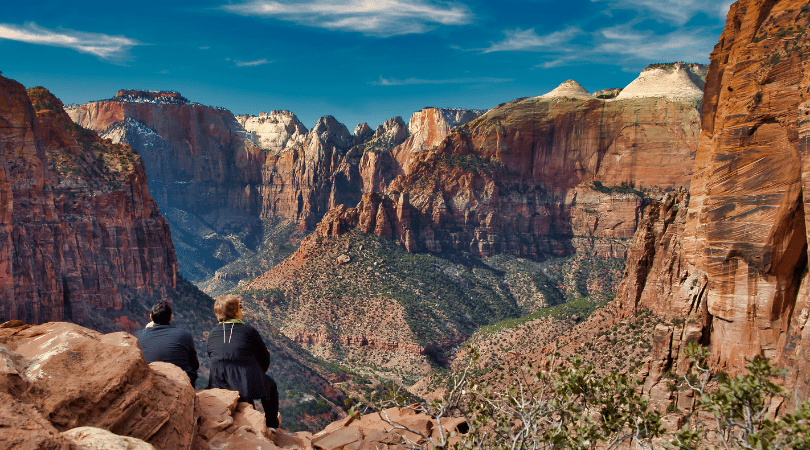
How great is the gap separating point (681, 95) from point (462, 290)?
7007 cm

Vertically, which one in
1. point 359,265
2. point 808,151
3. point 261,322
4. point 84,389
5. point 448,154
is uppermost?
point 448,154

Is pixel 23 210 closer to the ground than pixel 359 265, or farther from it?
farther from it

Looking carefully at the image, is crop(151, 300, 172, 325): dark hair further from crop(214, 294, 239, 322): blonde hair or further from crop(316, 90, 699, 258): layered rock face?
crop(316, 90, 699, 258): layered rock face

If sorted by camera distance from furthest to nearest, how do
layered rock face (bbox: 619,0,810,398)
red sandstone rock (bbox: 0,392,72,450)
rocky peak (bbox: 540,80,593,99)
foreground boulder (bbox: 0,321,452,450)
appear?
rocky peak (bbox: 540,80,593,99), layered rock face (bbox: 619,0,810,398), foreground boulder (bbox: 0,321,452,450), red sandstone rock (bbox: 0,392,72,450)

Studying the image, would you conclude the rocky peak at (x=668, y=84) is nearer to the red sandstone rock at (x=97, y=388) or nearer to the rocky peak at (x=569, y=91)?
the rocky peak at (x=569, y=91)

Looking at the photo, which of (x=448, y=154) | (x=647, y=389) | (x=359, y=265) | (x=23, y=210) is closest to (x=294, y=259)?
(x=359, y=265)

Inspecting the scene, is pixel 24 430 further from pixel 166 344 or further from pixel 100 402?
pixel 166 344

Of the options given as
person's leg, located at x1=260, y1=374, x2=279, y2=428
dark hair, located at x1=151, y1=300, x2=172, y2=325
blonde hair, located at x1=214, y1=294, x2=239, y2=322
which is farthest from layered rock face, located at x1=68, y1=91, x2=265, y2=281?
blonde hair, located at x1=214, y1=294, x2=239, y2=322

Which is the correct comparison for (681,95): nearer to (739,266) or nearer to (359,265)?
(359,265)

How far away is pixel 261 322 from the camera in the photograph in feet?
237

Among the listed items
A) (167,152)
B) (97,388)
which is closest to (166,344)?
(97,388)

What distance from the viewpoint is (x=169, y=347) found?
11.4 meters

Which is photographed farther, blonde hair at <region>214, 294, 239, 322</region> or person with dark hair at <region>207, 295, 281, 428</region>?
blonde hair at <region>214, 294, 239, 322</region>

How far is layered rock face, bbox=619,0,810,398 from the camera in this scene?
21484 millimetres
